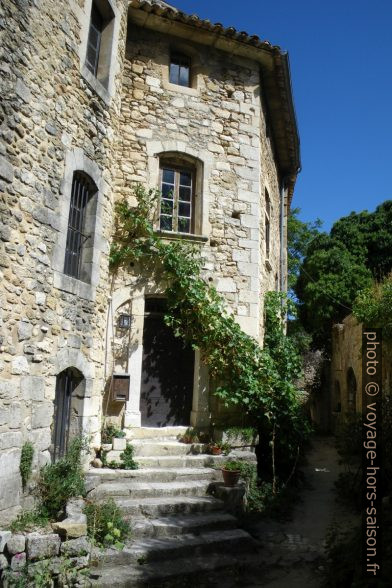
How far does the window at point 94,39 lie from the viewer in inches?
276

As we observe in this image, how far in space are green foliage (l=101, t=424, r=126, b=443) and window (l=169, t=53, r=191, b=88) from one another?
21.0ft

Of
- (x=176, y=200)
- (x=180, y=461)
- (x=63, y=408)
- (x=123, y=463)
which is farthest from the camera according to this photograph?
(x=176, y=200)

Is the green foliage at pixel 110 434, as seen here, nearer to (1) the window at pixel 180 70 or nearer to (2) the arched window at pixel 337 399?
(1) the window at pixel 180 70

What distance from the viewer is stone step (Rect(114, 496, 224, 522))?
5371mm

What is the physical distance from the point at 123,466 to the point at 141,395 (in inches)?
57.2

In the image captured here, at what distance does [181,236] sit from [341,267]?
10228 mm

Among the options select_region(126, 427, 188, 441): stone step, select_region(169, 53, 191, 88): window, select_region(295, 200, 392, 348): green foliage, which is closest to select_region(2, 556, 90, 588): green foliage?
select_region(126, 427, 188, 441): stone step

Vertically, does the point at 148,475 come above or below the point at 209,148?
below

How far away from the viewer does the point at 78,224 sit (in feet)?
21.3

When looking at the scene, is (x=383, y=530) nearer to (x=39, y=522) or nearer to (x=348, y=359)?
(x=39, y=522)

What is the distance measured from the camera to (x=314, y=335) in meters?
16.7

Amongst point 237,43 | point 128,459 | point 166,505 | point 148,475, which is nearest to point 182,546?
point 166,505

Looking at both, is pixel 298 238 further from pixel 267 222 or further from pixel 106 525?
pixel 106 525

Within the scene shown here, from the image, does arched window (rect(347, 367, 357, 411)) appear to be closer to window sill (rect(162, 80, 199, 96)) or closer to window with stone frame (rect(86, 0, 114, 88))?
window sill (rect(162, 80, 199, 96))
